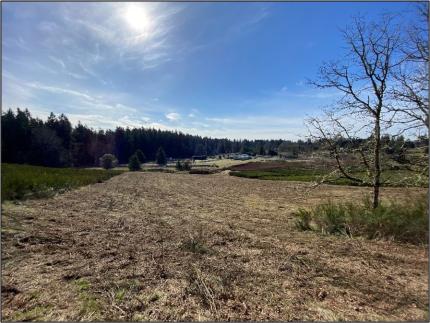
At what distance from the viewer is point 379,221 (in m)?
6.61

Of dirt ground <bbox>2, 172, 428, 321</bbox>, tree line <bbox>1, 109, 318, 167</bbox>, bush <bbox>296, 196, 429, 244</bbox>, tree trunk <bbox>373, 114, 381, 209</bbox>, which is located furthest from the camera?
tree line <bbox>1, 109, 318, 167</bbox>

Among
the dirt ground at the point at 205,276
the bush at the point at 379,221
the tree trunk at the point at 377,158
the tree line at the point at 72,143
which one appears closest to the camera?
the dirt ground at the point at 205,276

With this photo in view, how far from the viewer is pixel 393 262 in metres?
4.90

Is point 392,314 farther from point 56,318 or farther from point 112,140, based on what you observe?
point 112,140

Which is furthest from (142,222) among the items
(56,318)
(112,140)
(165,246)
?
(112,140)

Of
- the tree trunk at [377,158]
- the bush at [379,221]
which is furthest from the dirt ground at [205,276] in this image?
the tree trunk at [377,158]

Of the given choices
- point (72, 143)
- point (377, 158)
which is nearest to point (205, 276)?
point (377, 158)

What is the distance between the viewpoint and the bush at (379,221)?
5895mm

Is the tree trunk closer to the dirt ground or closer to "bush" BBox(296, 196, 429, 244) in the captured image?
the dirt ground

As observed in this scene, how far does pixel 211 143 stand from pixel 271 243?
16332 cm

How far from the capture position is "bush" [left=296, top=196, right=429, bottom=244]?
5895 mm

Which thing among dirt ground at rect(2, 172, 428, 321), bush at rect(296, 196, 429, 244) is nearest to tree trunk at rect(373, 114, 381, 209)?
dirt ground at rect(2, 172, 428, 321)

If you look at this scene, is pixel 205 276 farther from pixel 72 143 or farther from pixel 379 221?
pixel 72 143

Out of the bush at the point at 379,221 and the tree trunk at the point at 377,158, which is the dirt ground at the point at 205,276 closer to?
the bush at the point at 379,221
